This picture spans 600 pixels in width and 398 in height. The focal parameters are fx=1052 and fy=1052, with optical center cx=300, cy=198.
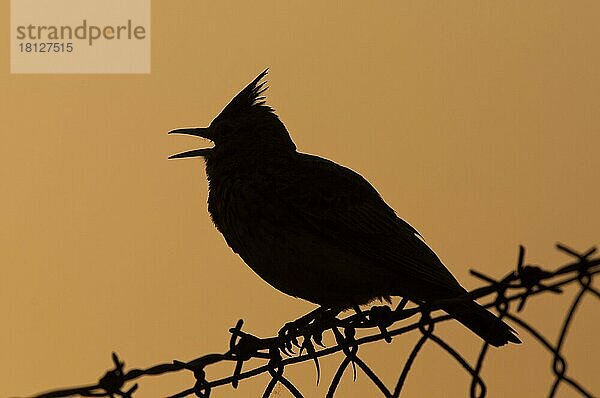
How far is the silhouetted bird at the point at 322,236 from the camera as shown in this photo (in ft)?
20.1

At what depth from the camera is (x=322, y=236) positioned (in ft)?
20.8

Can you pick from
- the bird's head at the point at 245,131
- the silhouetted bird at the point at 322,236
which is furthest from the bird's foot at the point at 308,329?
the bird's head at the point at 245,131

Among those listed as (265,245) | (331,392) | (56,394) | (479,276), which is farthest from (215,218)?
(479,276)

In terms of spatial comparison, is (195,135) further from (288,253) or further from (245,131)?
(288,253)

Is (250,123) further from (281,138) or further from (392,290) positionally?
(392,290)

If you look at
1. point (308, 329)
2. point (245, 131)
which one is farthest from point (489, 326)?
point (245, 131)

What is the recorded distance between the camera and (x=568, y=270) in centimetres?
254

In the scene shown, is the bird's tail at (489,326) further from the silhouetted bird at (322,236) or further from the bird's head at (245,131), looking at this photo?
the bird's head at (245,131)

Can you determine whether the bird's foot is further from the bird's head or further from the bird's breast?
the bird's head

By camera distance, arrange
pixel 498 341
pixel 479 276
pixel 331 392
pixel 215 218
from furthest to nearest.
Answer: pixel 215 218
pixel 498 341
pixel 331 392
pixel 479 276

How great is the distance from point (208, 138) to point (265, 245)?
2027 millimetres

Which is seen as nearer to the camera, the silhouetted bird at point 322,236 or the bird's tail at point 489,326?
the bird's tail at point 489,326

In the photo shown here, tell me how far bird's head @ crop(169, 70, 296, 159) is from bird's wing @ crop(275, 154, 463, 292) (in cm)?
54

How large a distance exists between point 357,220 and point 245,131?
1.55 metres
